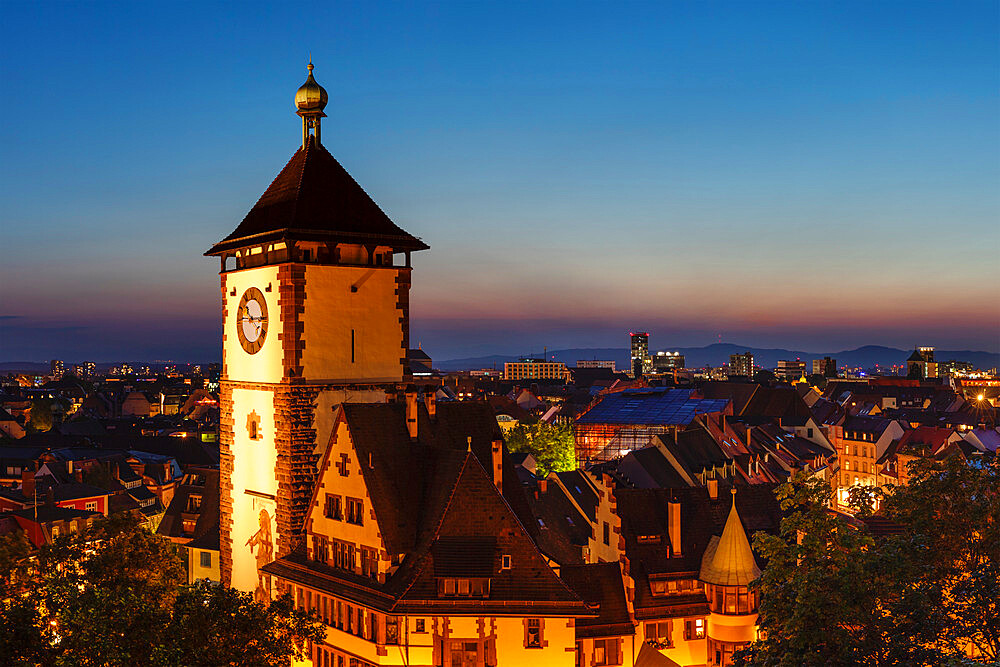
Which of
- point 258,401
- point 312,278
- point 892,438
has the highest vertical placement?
point 312,278

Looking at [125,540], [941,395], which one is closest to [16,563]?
[125,540]

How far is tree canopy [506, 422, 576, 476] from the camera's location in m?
125

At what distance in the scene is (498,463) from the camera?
39.4 meters

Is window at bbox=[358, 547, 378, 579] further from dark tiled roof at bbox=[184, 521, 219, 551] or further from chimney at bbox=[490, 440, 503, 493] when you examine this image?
dark tiled roof at bbox=[184, 521, 219, 551]

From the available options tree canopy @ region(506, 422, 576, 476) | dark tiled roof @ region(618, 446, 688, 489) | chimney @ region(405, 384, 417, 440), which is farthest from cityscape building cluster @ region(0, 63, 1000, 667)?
tree canopy @ region(506, 422, 576, 476)

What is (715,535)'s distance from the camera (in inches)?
2057

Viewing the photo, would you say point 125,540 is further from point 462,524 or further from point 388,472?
point 462,524

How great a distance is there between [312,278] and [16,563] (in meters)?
16.6

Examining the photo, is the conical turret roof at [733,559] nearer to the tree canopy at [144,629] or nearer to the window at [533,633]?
the window at [533,633]

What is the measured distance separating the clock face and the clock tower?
3.5 inches

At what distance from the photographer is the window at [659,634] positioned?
1941 inches

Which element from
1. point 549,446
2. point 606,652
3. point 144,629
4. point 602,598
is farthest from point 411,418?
point 549,446

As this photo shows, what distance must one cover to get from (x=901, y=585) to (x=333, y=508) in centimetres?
2184

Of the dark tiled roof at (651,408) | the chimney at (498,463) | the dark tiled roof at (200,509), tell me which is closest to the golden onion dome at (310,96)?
the chimney at (498,463)
